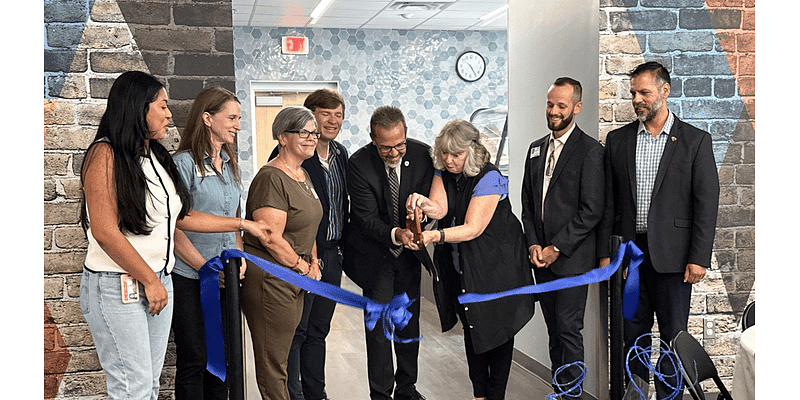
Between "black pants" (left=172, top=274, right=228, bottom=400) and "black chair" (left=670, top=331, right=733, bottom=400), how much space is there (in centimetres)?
173

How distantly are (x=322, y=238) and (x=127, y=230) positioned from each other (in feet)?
3.26

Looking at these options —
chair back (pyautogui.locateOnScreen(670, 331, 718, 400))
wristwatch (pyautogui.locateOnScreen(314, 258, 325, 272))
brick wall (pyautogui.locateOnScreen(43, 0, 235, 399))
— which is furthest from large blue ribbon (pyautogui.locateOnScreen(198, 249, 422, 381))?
chair back (pyautogui.locateOnScreen(670, 331, 718, 400))

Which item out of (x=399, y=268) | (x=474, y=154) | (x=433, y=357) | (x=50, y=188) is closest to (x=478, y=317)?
(x=399, y=268)

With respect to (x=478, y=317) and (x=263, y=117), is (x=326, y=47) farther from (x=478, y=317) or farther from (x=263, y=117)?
(x=478, y=317)

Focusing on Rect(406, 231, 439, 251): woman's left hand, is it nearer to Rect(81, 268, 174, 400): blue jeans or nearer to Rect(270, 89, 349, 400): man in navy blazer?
Rect(270, 89, 349, 400): man in navy blazer

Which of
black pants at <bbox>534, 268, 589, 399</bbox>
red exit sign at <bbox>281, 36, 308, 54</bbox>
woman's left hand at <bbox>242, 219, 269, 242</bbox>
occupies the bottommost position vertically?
black pants at <bbox>534, 268, 589, 399</bbox>

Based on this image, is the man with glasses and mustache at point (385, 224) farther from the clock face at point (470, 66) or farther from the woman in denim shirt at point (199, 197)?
the clock face at point (470, 66)

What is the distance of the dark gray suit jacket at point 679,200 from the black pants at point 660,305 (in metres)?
0.06

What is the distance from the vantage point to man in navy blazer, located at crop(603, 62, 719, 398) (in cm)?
294

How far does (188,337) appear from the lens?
262 cm

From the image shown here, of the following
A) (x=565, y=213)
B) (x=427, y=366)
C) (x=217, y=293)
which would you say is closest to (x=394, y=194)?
(x=565, y=213)

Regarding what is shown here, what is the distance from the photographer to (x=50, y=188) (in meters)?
2.79

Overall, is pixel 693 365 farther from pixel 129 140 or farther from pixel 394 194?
pixel 129 140

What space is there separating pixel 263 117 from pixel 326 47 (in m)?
0.68
